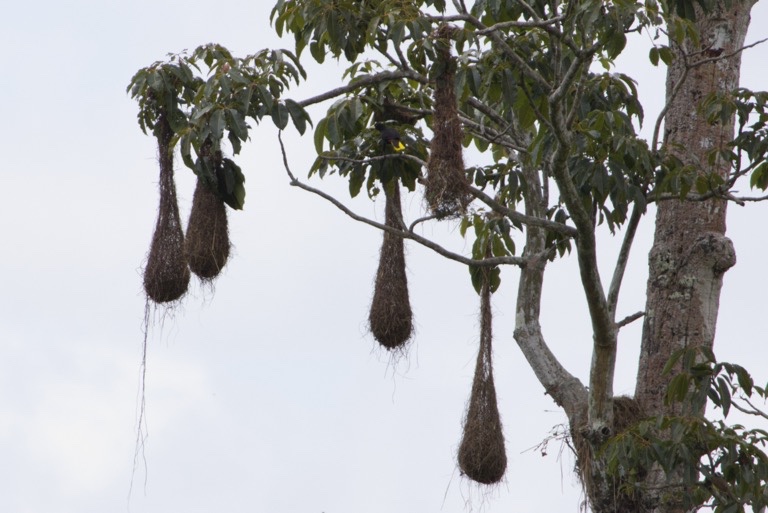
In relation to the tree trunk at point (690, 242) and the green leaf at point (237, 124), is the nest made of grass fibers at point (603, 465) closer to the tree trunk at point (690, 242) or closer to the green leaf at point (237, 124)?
the tree trunk at point (690, 242)

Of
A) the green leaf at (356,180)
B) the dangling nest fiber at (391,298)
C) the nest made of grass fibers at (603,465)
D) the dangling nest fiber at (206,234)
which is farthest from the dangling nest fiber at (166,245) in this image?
the nest made of grass fibers at (603,465)

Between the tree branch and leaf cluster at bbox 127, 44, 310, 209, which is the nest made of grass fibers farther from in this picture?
leaf cluster at bbox 127, 44, 310, 209

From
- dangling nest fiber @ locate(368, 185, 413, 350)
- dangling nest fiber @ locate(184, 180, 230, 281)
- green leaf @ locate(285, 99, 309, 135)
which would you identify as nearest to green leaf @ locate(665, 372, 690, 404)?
dangling nest fiber @ locate(368, 185, 413, 350)

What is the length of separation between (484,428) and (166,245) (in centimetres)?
150

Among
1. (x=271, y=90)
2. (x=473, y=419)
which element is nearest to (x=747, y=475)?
(x=473, y=419)

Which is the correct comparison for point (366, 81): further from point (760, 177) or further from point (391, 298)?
point (760, 177)

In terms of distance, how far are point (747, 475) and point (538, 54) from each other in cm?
147

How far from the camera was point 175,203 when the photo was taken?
3.71 m

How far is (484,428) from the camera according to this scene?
14.6 ft

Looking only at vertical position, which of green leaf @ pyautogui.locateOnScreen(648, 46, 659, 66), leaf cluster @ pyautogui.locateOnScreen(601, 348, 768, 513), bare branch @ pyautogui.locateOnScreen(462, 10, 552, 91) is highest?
green leaf @ pyautogui.locateOnScreen(648, 46, 659, 66)

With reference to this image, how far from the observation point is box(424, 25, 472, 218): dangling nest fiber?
3121 millimetres

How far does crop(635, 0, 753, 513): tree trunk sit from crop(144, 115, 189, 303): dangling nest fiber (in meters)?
1.62

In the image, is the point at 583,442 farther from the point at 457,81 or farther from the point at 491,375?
the point at 457,81

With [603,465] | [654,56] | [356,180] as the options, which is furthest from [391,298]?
Result: [654,56]
